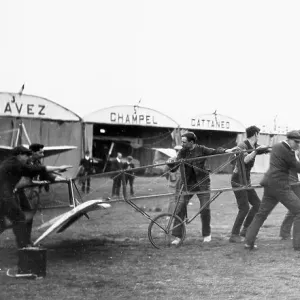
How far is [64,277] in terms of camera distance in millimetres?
5328

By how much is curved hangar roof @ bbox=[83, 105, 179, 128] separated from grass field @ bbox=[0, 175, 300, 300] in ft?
32.2

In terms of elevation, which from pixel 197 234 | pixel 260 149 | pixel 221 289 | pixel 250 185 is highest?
pixel 260 149

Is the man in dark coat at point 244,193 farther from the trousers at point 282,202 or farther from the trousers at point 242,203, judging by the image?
the trousers at point 282,202

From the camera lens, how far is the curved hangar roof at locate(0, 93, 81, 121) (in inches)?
643

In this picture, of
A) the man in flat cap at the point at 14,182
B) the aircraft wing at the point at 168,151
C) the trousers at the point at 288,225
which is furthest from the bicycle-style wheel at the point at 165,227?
the aircraft wing at the point at 168,151

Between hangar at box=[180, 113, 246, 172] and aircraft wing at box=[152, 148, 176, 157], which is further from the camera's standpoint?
aircraft wing at box=[152, 148, 176, 157]

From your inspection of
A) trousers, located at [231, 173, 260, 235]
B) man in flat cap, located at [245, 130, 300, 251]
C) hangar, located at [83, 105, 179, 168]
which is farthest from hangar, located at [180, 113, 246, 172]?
man in flat cap, located at [245, 130, 300, 251]

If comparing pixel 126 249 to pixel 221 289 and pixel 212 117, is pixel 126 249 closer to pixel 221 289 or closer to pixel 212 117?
pixel 221 289

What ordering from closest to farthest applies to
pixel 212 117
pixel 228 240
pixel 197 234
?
pixel 228 240 → pixel 197 234 → pixel 212 117

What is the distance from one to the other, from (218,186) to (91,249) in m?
2.05

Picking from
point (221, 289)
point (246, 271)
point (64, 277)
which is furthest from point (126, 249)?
point (221, 289)

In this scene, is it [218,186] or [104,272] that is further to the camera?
[218,186]

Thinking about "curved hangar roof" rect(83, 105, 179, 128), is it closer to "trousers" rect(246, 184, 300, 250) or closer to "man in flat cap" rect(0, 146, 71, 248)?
"man in flat cap" rect(0, 146, 71, 248)

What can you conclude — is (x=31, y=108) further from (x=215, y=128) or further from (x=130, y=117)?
(x=215, y=128)
